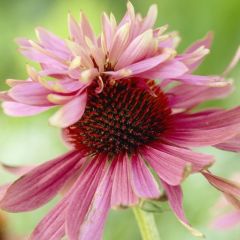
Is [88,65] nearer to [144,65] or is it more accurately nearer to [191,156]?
[144,65]

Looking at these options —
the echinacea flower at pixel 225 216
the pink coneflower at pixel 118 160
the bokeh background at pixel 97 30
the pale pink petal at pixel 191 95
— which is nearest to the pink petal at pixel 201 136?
the pink coneflower at pixel 118 160

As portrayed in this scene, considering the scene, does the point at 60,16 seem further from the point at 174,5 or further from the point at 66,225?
the point at 66,225

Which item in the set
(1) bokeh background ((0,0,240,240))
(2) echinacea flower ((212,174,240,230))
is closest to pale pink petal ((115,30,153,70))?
(2) echinacea flower ((212,174,240,230))

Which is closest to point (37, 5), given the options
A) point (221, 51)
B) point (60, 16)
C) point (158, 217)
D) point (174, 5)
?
point (60, 16)

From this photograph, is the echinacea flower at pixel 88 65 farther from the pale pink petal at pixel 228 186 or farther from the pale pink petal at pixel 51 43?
the pale pink petal at pixel 228 186

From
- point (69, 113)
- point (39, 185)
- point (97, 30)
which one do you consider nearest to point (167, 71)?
point (69, 113)

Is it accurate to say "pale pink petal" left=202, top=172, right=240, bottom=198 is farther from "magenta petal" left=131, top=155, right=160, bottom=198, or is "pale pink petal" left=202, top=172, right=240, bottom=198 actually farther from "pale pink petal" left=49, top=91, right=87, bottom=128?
"pale pink petal" left=49, top=91, right=87, bottom=128
